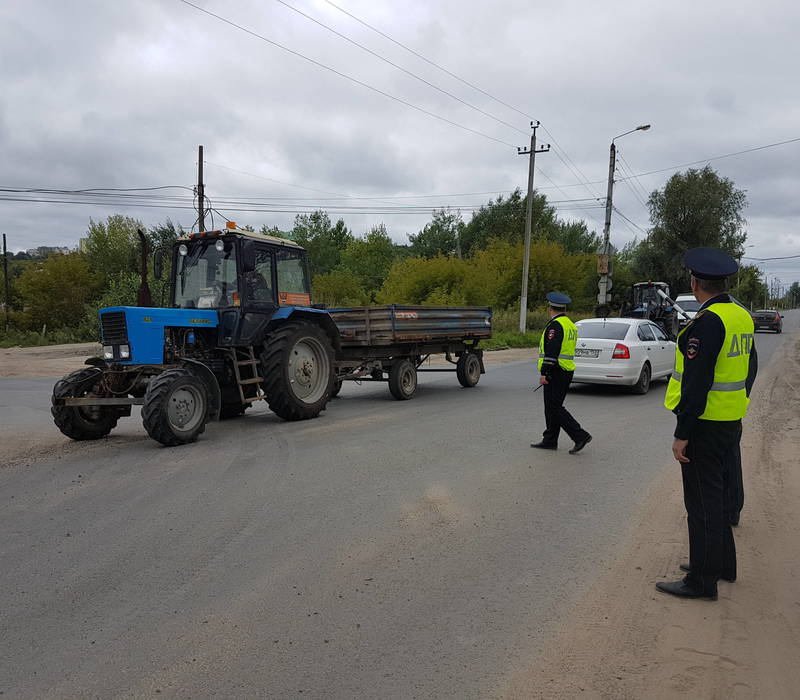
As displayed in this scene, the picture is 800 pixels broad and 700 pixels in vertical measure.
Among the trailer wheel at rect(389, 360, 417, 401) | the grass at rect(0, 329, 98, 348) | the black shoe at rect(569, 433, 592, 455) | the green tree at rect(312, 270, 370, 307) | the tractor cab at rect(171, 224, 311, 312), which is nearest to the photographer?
the black shoe at rect(569, 433, 592, 455)

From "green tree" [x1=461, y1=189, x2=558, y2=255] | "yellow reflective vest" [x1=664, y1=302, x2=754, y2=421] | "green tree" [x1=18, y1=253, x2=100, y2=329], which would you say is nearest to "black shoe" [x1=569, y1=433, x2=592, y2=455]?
"yellow reflective vest" [x1=664, y1=302, x2=754, y2=421]

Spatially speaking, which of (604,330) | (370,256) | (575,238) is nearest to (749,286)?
(575,238)

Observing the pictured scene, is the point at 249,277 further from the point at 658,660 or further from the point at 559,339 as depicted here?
the point at 658,660

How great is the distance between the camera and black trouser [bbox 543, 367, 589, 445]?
7.64 meters

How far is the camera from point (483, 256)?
40594mm

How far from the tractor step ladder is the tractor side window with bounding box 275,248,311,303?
1093 millimetres

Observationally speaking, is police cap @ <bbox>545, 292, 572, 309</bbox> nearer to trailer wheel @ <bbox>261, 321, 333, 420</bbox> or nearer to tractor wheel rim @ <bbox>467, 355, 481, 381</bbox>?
trailer wheel @ <bbox>261, 321, 333, 420</bbox>

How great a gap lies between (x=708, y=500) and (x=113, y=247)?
2391 inches

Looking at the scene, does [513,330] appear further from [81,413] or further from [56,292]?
[56,292]

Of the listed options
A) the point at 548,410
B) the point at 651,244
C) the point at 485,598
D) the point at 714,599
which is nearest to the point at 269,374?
the point at 548,410

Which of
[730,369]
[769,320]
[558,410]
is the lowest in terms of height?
[558,410]

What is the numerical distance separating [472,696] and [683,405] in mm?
2025

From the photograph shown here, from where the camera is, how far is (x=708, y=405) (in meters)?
3.88

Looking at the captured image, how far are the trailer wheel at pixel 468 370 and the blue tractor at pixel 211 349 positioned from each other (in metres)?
4.01
